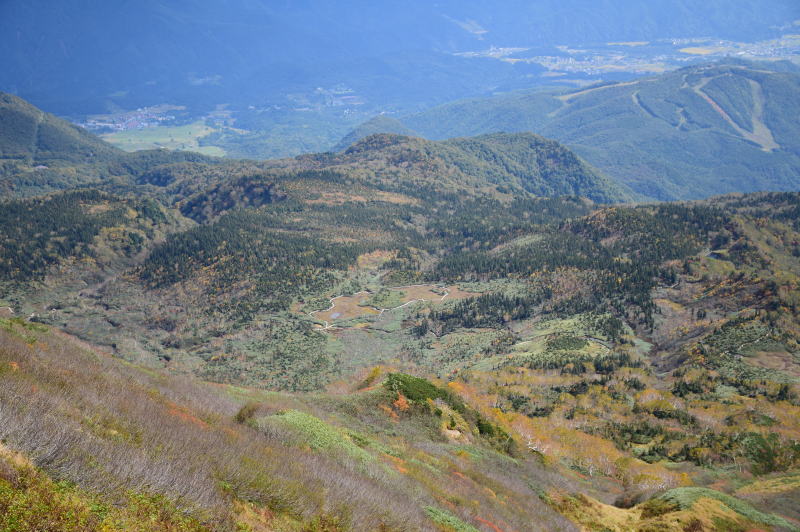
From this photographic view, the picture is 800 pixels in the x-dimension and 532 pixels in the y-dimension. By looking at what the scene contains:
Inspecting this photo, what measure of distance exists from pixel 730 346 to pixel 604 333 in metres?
20.6

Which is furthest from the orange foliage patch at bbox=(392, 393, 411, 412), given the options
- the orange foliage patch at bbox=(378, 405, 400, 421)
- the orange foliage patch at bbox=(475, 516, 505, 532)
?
the orange foliage patch at bbox=(475, 516, 505, 532)

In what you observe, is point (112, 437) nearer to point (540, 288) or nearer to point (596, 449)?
point (596, 449)

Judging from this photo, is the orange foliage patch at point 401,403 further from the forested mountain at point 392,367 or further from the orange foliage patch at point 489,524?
the orange foliage patch at point 489,524

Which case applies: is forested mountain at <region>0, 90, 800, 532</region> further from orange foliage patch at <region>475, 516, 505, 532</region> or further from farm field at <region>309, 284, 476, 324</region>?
farm field at <region>309, 284, 476, 324</region>

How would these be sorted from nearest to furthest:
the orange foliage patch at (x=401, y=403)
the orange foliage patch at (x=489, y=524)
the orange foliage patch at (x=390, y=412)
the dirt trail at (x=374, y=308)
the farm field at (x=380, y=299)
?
the orange foliage patch at (x=489, y=524), the orange foliage patch at (x=390, y=412), the orange foliage patch at (x=401, y=403), the dirt trail at (x=374, y=308), the farm field at (x=380, y=299)

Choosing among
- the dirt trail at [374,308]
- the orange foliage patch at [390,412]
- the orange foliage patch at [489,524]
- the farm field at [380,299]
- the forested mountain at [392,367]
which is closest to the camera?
the forested mountain at [392,367]

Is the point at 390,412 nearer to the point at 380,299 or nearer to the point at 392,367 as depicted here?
the point at 392,367

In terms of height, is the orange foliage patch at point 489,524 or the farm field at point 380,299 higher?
the orange foliage patch at point 489,524

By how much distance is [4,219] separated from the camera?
146250 millimetres

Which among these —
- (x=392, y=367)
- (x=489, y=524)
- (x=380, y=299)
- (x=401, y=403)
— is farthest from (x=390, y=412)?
(x=380, y=299)

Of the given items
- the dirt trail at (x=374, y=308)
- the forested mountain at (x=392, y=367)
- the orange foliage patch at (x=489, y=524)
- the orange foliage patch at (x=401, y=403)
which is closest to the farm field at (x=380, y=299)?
the dirt trail at (x=374, y=308)

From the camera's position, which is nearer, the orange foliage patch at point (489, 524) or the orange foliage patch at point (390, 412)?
the orange foliage patch at point (489, 524)

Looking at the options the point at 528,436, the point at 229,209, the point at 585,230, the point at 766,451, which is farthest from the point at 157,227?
the point at 766,451

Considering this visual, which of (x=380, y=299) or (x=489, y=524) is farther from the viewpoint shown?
(x=380, y=299)
